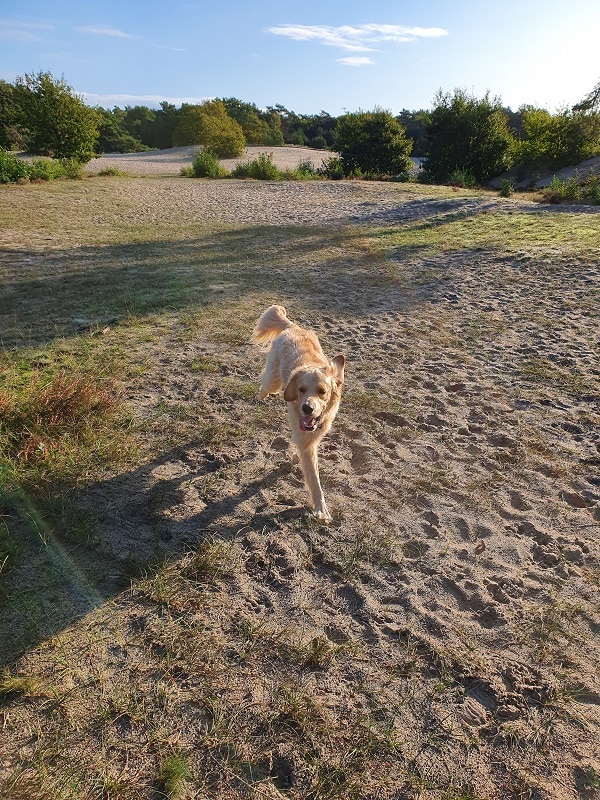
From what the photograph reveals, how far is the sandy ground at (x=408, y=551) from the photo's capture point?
7.74ft

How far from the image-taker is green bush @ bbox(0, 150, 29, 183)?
66.5 feet

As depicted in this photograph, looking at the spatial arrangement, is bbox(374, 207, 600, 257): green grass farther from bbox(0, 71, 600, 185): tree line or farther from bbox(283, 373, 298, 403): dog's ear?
bbox(0, 71, 600, 185): tree line

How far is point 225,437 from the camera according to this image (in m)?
4.58

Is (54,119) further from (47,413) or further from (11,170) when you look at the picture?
(47,413)

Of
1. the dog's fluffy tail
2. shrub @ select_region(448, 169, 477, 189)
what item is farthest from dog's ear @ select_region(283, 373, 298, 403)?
shrub @ select_region(448, 169, 477, 189)

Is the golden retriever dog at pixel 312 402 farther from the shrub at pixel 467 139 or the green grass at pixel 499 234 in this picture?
the shrub at pixel 467 139

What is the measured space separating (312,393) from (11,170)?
23035 mm

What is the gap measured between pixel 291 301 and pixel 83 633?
6658mm

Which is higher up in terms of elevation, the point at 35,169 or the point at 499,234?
the point at 35,169

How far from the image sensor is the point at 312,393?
3641mm

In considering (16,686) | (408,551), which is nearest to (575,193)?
(408,551)

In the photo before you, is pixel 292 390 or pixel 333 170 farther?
pixel 333 170

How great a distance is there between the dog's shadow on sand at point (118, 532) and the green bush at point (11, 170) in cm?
2178

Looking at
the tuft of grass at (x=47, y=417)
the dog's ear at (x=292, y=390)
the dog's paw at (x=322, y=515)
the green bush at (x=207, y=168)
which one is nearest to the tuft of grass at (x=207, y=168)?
the green bush at (x=207, y=168)
